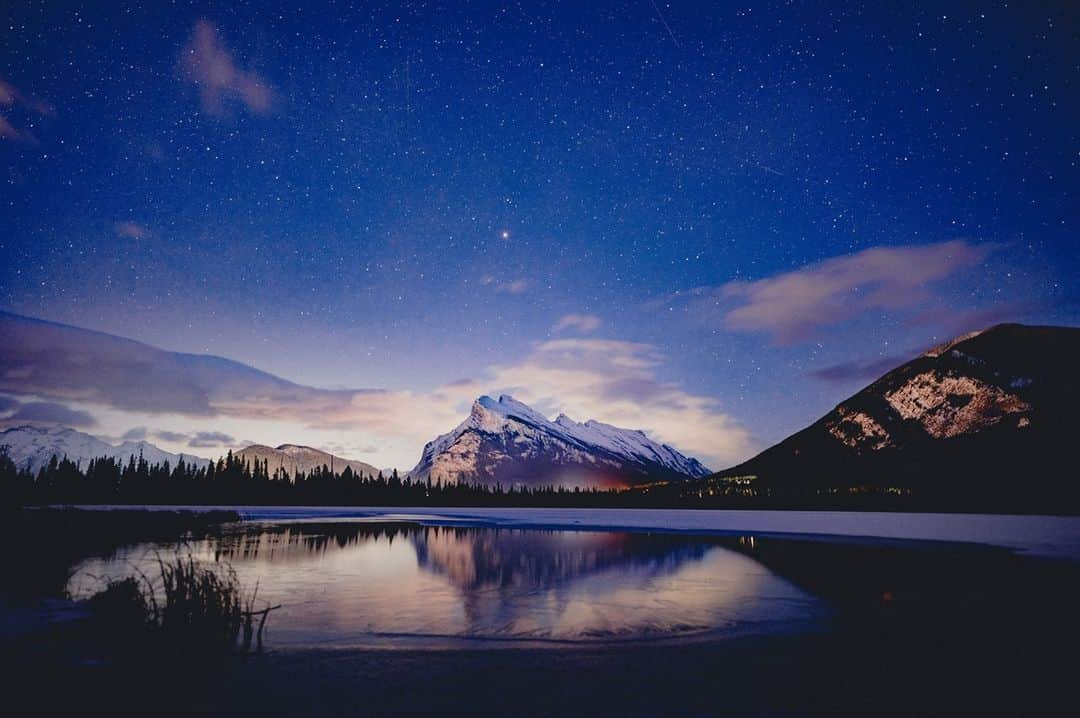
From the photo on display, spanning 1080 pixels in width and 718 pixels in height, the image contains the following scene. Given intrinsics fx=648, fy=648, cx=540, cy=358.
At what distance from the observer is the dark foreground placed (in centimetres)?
1234

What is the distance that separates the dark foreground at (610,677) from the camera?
1234cm

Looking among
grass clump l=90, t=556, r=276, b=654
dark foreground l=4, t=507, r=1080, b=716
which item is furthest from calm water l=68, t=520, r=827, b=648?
dark foreground l=4, t=507, r=1080, b=716

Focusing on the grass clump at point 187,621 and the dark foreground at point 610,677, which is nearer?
the dark foreground at point 610,677

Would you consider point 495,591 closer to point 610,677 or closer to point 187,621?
point 187,621

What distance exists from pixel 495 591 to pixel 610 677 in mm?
14557

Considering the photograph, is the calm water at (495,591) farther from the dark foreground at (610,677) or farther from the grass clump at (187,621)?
the dark foreground at (610,677)

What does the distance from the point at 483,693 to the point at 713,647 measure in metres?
7.37

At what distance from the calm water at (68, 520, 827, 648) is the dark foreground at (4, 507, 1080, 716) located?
2017 millimetres

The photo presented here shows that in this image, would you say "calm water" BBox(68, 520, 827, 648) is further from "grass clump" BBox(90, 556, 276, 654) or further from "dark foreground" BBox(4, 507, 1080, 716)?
"dark foreground" BBox(4, 507, 1080, 716)

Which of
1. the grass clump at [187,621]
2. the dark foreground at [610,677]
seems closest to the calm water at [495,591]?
the grass clump at [187,621]

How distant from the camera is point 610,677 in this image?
1450 cm

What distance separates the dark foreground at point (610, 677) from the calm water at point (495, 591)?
2017 millimetres

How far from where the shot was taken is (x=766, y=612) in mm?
23062

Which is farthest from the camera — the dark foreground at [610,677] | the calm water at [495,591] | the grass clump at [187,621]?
the calm water at [495,591]
